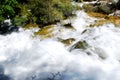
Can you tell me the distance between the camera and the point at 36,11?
80.1ft

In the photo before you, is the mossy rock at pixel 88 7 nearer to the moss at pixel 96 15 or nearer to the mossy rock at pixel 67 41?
the moss at pixel 96 15

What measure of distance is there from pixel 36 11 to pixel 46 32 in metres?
2.70

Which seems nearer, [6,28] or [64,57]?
[64,57]

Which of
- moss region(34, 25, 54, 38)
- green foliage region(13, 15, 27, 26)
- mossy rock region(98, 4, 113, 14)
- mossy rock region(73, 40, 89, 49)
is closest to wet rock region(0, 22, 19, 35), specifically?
green foliage region(13, 15, 27, 26)

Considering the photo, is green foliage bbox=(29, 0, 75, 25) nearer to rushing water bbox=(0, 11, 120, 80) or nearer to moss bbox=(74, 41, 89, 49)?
rushing water bbox=(0, 11, 120, 80)

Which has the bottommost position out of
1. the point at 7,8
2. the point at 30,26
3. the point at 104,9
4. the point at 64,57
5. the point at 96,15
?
the point at 64,57

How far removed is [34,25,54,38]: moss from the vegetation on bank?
940 millimetres

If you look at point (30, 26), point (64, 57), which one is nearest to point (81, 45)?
point (64, 57)

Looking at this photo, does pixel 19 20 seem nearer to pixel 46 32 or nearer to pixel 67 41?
pixel 46 32

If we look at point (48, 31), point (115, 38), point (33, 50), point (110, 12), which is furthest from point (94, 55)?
point (110, 12)

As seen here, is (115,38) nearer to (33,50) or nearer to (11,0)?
(33,50)

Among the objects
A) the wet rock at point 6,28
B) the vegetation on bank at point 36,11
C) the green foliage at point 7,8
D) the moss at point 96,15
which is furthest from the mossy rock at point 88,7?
the wet rock at point 6,28

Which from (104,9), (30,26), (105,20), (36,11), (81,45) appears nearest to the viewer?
(81,45)

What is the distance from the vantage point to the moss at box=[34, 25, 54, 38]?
2174 cm
